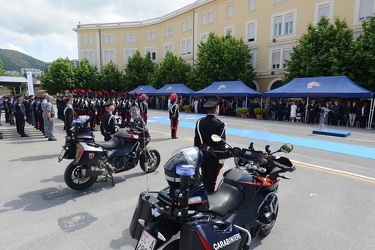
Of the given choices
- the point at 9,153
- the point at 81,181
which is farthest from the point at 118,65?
the point at 81,181

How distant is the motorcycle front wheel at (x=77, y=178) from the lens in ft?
15.0

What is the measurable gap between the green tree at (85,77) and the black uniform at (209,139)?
47554 mm

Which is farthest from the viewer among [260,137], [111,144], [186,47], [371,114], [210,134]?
[186,47]

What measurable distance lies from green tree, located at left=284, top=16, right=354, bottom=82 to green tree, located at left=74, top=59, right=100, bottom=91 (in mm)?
38204

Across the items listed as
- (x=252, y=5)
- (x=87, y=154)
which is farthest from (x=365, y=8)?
(x=87, y=154)

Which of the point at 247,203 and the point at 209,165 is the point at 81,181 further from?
the point at 247,203

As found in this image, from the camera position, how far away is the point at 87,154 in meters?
4.46

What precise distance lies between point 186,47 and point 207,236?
3965 centimetres

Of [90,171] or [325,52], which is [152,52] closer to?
[325,52]

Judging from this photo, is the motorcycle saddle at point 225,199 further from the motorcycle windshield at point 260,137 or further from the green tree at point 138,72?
the green tree at point 138,72

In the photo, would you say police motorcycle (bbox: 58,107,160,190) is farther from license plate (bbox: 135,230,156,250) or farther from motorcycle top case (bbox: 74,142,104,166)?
license plate (bbox: 135,230,156,250)

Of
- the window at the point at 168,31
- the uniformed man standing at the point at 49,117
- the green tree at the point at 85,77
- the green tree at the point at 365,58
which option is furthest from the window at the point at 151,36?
the uniformed man standing at the point at 49,117

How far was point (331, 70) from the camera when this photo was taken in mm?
18812

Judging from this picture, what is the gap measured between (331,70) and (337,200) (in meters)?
17.8
